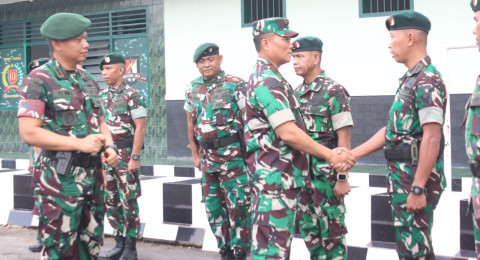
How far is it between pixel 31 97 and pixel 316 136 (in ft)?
7.29

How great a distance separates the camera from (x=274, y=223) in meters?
4.26

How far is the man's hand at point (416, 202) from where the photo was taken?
4.19 metres

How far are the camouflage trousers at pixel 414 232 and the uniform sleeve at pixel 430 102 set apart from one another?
54 cm

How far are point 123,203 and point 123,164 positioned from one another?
38cm

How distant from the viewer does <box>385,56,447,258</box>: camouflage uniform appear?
4223 millimetres

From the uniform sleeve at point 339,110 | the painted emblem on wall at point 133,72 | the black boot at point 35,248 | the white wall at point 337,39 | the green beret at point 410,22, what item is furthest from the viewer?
the painted emblem on wall at point 133,72

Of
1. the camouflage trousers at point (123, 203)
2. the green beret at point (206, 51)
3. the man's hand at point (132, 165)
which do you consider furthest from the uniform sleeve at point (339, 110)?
the camouflage trousers at point (123, 203)

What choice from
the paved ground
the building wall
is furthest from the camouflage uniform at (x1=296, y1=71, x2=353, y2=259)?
the building wall

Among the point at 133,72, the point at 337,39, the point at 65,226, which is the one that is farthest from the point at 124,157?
the point at 133,72

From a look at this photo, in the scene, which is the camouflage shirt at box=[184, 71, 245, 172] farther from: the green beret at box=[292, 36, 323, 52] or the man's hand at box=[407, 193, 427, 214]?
the man's hand at box=[407, 193, 427, 214]

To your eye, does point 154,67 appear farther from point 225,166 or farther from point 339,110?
point 339,110

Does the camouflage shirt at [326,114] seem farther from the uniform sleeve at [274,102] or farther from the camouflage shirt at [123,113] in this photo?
the camouflage shirt at [123,113]

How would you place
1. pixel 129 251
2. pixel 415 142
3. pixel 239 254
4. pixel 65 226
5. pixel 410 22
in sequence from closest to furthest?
pixel 65 226 → pixel 415 142 → pixel 410 22 → pixel 239 254 → pixel 129 251

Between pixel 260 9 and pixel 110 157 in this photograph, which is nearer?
pixel 110 157
